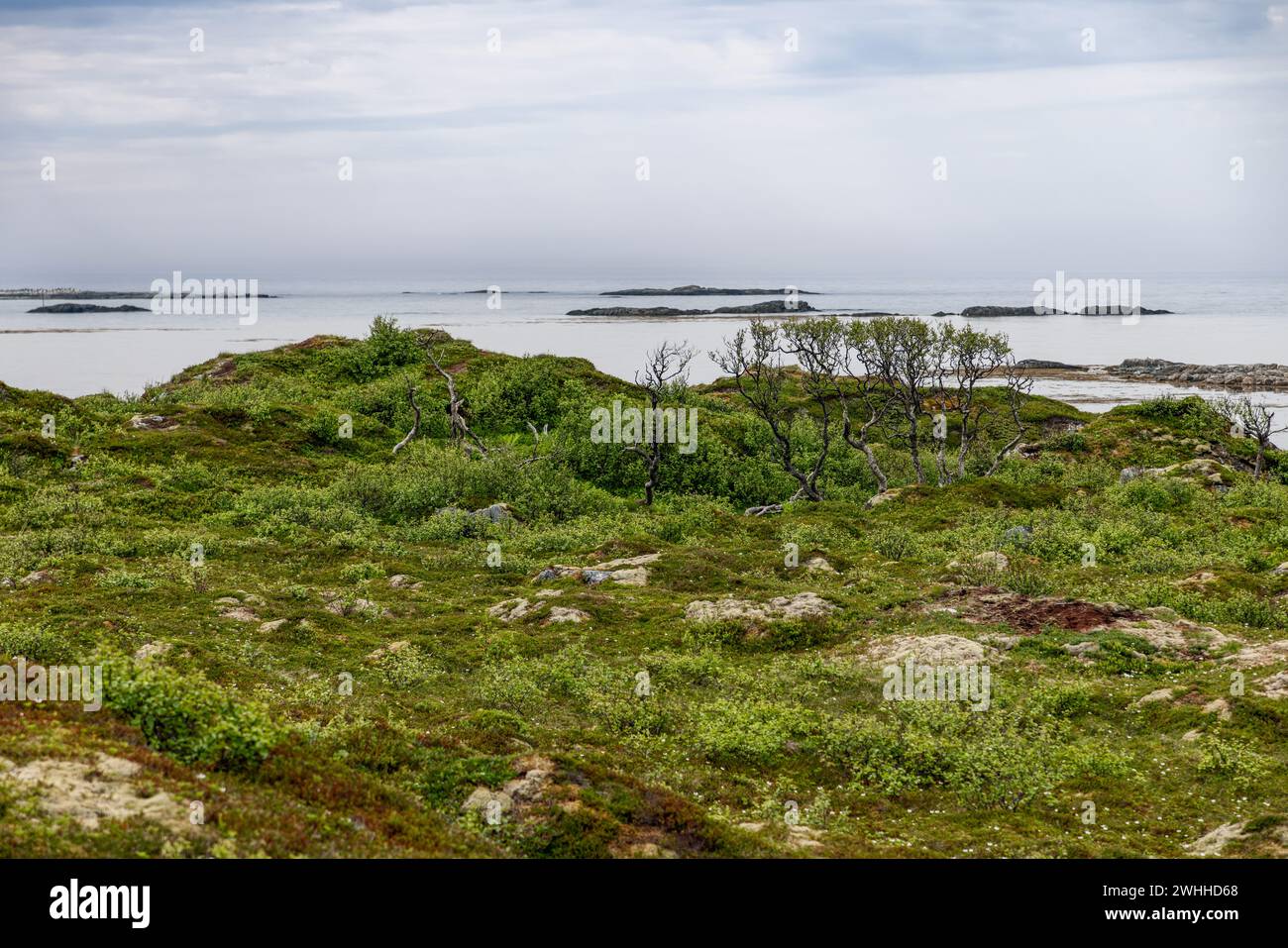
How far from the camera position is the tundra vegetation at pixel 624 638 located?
13117 mm

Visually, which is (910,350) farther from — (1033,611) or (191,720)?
(191,720)

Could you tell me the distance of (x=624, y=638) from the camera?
84.5ft

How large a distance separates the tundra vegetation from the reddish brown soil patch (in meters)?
0.15

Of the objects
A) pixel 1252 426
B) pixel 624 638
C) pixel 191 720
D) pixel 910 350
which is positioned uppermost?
pixel 910 350

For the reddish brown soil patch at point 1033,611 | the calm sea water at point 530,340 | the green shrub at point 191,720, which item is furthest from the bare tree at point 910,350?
the calm sea water at point 530,340

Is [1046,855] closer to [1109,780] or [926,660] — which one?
[1109,780]

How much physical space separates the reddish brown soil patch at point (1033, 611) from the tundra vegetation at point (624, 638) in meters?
0.15

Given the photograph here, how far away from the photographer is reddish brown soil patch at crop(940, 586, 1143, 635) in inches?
991

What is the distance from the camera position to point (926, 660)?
22516mm

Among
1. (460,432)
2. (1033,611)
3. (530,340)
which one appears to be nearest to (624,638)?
(1033,611)

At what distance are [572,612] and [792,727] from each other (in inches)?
386

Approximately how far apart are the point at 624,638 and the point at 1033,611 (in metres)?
11.1

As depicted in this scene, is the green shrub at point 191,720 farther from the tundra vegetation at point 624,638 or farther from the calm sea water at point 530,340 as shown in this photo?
the calm sea water at point 530,340
